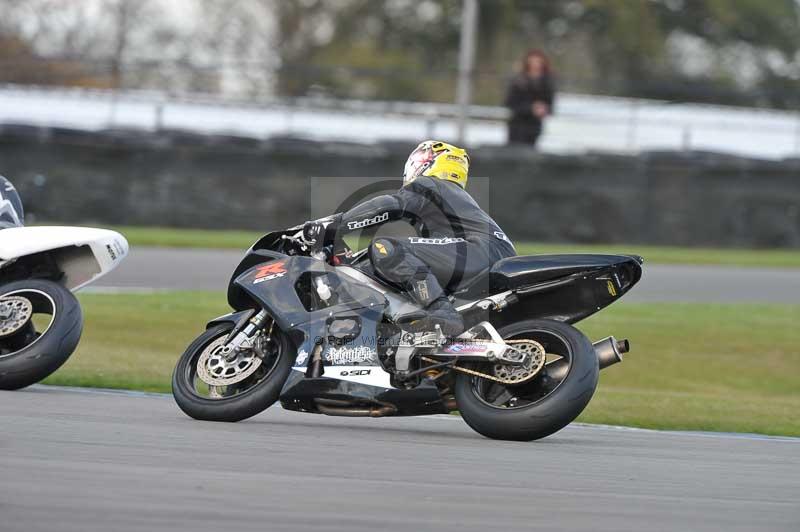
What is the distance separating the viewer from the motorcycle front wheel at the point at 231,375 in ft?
23.0

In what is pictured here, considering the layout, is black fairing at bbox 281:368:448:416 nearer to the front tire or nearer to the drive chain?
the front tire

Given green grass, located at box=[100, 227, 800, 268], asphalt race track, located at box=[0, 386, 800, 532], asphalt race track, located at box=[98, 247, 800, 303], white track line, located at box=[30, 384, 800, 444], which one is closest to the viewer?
asphalt race track, located at box=[0, 386, 800, 532]

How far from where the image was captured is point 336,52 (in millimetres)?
31922

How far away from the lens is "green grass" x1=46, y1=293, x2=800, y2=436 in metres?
8.94

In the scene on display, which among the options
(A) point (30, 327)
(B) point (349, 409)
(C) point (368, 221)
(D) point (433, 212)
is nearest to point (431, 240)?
(D) point (433, 212)

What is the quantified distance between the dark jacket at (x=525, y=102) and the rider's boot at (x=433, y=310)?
1242 cm

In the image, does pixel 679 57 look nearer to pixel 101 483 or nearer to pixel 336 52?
pixel 336 52

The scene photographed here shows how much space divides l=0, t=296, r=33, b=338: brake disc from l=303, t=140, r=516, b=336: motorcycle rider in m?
1.78

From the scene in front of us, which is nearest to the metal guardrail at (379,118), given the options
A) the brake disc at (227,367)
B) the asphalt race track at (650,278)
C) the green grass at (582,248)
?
the green grass at (582,248)

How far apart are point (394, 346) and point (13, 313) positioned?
2369 mm

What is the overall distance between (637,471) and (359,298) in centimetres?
192

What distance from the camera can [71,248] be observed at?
8.38m

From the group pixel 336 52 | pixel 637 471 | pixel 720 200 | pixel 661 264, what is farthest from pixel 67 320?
pixel 336 52

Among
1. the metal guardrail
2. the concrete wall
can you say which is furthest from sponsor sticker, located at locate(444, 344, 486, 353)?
the metal guardrail
